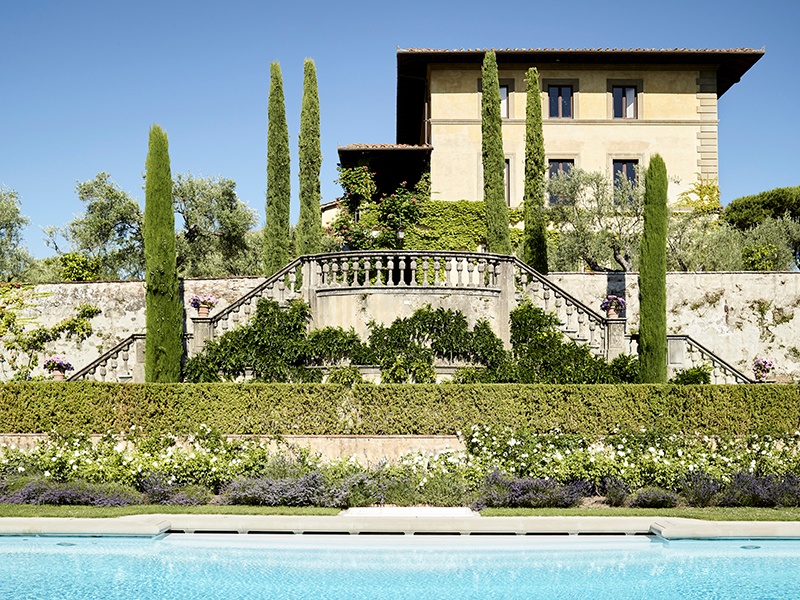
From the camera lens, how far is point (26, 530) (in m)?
13.1

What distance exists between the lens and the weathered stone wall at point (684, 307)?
1012 inches

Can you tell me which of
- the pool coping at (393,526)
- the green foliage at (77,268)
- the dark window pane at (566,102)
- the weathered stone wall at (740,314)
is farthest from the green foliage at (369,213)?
the pool coping at (393,526)

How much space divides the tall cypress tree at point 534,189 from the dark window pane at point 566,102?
256 inches

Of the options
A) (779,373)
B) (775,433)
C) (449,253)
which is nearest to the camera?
(775,433)

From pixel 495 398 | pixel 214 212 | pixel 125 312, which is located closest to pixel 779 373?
pixel 495 398

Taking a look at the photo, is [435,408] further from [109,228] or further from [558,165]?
[109,228]

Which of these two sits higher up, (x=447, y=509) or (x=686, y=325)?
(x=686, y=325)

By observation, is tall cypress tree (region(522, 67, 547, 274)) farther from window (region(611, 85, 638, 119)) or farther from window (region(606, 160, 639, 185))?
window (region(611, 85, 638, 119))

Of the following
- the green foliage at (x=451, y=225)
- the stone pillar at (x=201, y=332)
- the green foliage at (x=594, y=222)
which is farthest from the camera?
the green foliage at (x=451, y=225)

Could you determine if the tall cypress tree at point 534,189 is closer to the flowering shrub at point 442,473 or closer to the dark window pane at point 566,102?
the dark window pane at point 566,102

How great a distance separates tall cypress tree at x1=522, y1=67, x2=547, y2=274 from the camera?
27000 millimetres

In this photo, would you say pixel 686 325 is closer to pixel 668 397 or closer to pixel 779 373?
pixel 779 373

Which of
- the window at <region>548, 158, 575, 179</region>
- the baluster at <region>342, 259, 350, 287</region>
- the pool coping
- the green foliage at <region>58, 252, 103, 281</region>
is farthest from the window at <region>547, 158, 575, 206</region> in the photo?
the pool coping

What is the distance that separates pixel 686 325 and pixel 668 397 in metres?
8.76
